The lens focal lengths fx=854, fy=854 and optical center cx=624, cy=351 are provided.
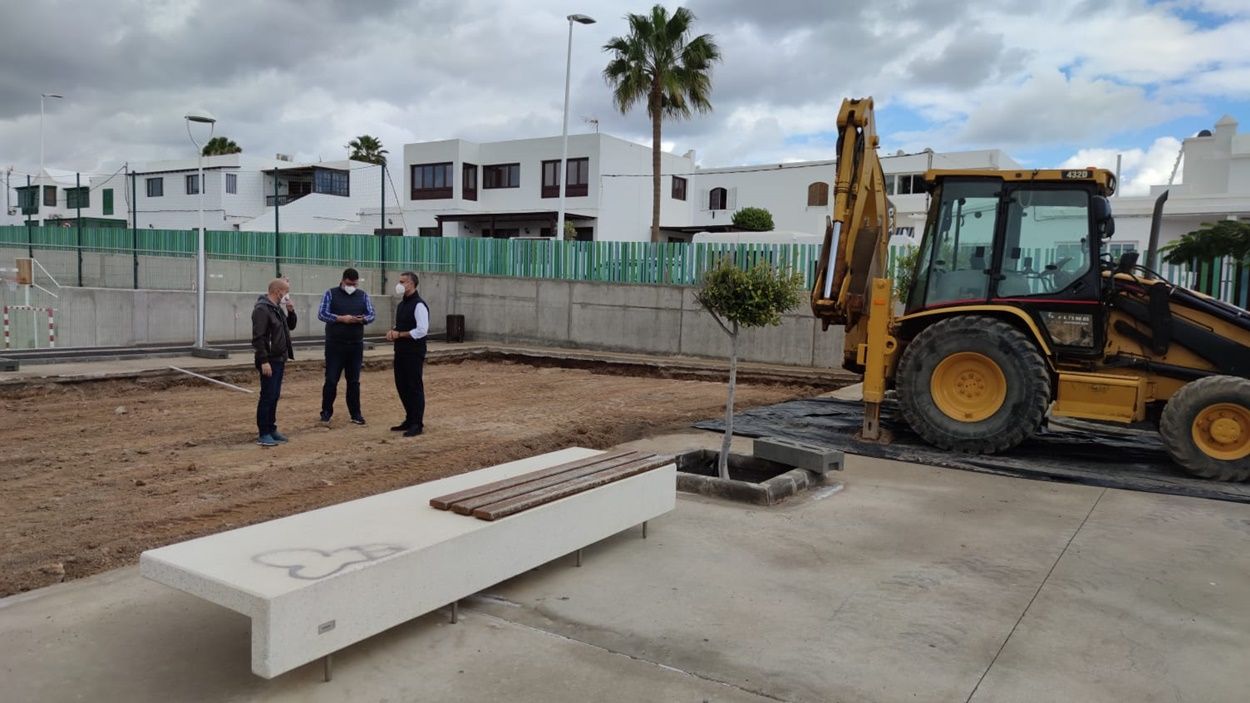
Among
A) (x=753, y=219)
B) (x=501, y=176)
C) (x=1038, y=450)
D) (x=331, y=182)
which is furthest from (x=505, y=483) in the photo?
(x=331, y=182)

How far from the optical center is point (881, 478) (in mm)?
7594

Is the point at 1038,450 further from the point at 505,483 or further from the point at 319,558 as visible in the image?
the point at 319,558

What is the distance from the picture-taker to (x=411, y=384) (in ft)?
30.3

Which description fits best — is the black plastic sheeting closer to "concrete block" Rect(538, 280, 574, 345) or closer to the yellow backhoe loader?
the yellow backhoe loader

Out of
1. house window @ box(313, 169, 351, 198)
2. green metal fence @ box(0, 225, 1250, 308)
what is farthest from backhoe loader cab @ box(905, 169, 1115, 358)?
house window @ box(313, 169, 351, 198)

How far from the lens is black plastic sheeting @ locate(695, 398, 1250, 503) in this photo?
24.7 feet

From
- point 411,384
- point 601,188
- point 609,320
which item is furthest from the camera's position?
point 601,188

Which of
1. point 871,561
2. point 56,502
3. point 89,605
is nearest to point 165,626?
point 89,605

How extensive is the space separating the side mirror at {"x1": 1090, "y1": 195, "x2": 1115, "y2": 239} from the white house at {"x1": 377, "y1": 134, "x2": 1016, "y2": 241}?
29.6 m

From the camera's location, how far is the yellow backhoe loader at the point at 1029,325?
25.6 feet

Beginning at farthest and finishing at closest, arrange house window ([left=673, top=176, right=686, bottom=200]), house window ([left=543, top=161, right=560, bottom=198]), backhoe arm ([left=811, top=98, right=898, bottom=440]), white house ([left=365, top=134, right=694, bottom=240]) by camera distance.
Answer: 1. house window ([left=673, top=176, right=686, bottom=200])
2. house window ([left=543, top=161, right=560, bottom=198])
3. white house ([left=365, top=134, right=694, bottom=240])
4. backhoe arm ([left=811, top=98, right=898, bottom=440])

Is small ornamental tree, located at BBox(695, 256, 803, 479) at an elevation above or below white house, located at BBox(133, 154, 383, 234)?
below

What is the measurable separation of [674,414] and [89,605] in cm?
794

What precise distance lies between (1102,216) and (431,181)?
120ft
